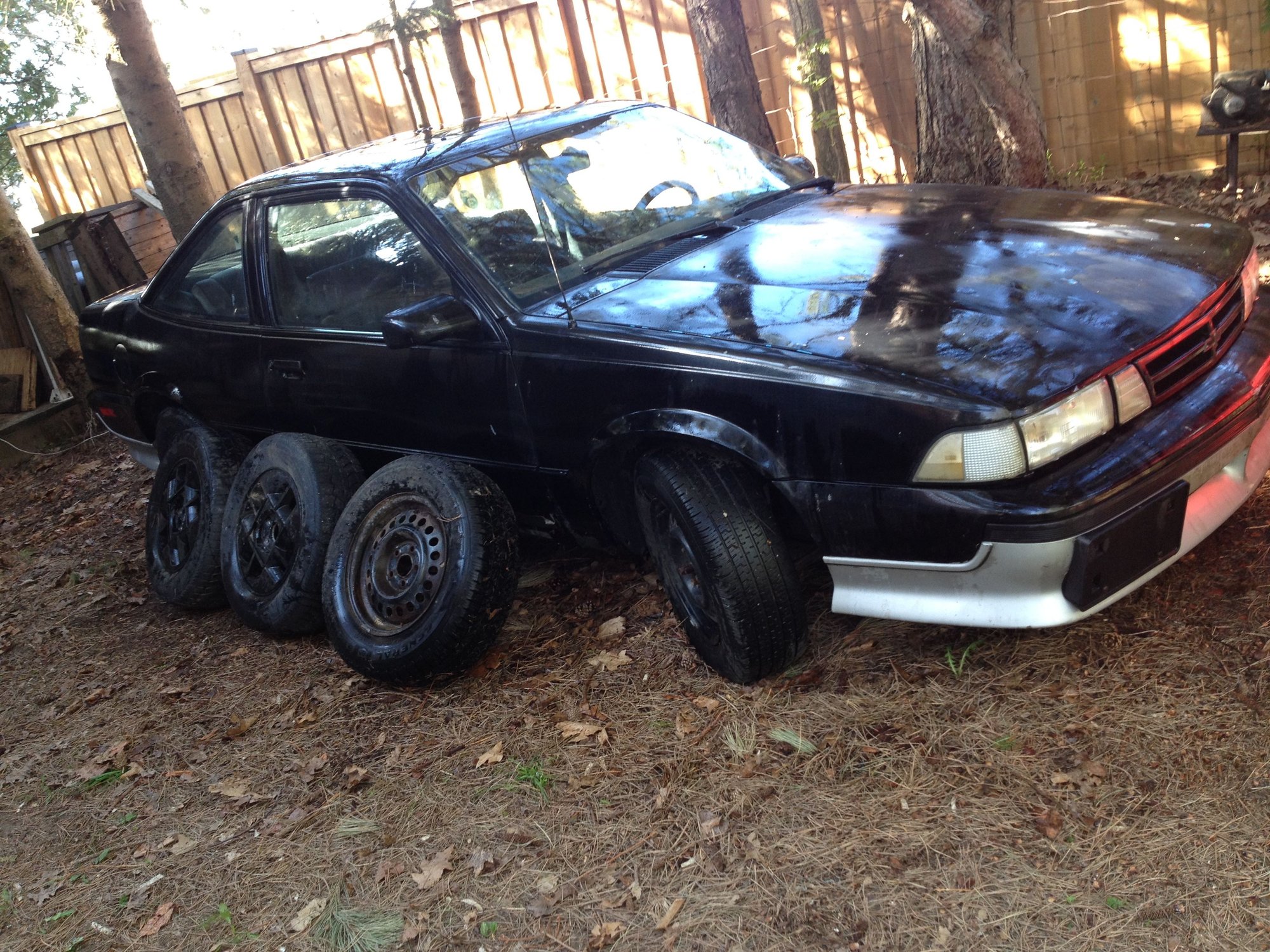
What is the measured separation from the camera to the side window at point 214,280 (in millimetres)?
4707

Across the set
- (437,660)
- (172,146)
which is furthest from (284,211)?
(172,146)

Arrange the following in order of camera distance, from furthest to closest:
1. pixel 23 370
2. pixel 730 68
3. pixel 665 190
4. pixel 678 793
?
pixel 23 370, pixel 730 68, pixel 665 190, pixel 678 793

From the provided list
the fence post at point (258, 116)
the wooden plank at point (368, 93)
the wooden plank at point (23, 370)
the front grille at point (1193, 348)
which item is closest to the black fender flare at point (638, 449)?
the front grille at point (1193, 348)

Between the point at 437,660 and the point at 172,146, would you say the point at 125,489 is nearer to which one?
the point at 172,146

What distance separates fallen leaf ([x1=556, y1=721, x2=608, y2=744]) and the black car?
42 centimetres

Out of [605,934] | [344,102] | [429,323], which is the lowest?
[605,934]

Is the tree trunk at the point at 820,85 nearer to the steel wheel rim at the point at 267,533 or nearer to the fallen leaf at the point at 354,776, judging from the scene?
the steel wheel rim at the point at 267,533

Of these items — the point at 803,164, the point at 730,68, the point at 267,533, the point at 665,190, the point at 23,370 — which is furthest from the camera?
the point at 23,370

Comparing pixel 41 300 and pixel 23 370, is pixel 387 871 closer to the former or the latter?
pixel 41 300

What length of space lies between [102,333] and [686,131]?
3027 millimetres

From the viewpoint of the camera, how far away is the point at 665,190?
167 inches

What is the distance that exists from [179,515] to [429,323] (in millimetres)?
2153

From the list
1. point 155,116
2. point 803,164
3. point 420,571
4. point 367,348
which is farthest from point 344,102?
point 420,571

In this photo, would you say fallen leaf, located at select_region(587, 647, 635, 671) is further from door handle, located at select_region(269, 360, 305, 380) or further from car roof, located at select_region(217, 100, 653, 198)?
car roof, located at select_region(217, 100, 653, 198)
